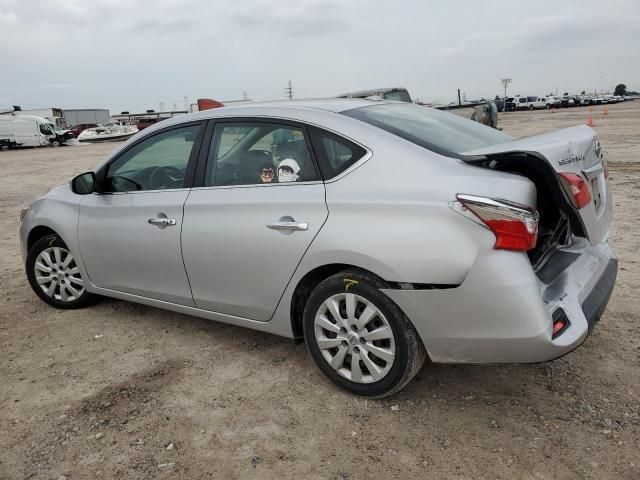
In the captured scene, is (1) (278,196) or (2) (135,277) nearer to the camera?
(1) (278,196)

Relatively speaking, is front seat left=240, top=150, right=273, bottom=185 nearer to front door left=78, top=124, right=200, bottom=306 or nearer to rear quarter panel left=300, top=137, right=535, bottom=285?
front door left=78, top=124, right=200, bottom=306

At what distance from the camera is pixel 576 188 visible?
8.30ft

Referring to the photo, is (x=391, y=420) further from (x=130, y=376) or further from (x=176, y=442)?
(x=130, y=376)

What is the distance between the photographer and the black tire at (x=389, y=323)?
8.70 feet

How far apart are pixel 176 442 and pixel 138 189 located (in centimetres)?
186

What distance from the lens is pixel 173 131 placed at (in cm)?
366

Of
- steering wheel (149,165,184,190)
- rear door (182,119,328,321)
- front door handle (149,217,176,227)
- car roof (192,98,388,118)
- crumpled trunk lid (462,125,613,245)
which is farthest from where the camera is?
steering wheel (149,165,184,190)

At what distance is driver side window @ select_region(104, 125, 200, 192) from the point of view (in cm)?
358

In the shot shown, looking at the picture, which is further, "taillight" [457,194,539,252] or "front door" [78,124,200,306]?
"front door" [78,124,200,306]

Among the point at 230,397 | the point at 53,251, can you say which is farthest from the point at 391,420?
the point at 53,251

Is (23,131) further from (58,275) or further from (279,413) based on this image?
(279,413)

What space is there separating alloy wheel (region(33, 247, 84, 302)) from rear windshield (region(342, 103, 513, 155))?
8.67 ft

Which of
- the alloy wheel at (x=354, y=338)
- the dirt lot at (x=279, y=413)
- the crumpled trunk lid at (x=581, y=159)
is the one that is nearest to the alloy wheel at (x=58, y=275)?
the dirt lot at (x=279, y=413)

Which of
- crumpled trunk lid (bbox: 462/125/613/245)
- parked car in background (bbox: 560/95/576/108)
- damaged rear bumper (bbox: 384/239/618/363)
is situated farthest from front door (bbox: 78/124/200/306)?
parked car in background (bbox: 560/95/576/108)
